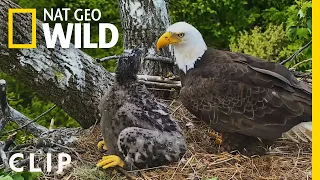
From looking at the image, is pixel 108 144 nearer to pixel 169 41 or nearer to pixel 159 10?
pixel 169 41

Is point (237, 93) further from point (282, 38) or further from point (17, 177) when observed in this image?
point (17, 177)

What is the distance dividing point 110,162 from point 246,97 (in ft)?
1.46

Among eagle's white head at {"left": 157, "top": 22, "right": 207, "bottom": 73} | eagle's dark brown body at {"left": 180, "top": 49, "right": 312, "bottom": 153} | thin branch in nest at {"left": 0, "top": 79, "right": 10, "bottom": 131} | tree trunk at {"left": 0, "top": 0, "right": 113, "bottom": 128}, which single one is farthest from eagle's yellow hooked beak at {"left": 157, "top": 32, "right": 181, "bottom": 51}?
thin branch in nest at {"left": 0, "top": 79, "right": 10, "bottom": 131}

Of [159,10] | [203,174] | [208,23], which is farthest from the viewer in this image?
[208,23]

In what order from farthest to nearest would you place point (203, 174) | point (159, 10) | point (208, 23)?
point (208, 23)
point (159, 10)
point (203, 174)

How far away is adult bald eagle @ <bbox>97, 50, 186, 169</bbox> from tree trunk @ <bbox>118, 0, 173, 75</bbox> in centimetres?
9

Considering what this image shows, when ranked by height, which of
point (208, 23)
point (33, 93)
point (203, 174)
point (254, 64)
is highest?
point (208, 23)

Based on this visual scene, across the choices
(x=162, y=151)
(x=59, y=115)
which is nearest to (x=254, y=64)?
(x=162, y=151)

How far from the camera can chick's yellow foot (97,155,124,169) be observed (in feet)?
5.69

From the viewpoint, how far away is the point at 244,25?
209 cm

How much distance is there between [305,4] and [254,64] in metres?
0.43

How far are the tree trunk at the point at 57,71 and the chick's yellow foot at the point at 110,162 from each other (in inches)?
9.9

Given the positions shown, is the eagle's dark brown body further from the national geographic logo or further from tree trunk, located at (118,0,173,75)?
the national geographic logo

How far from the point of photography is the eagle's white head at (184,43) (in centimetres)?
176
